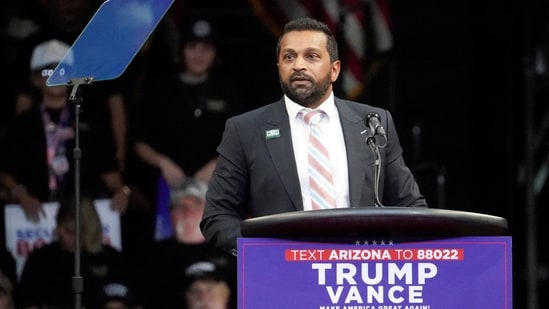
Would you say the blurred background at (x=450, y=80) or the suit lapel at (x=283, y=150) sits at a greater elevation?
the blurred background at (x=450, y=80)

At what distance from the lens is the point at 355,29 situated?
10.4 m

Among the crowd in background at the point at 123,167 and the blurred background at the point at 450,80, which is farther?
the blurred background at the point at 450,80

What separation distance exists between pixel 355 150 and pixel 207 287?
368 centimetres

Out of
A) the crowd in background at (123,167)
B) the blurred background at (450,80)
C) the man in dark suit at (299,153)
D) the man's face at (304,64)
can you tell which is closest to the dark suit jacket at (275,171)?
the man in dark suit at (299,153)

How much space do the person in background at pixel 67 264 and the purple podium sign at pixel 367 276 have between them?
4484 mm

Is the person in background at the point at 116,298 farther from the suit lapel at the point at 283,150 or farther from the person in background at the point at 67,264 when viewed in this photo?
the suit lapel at the point at 283,150

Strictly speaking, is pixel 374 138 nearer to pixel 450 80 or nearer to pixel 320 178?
pixel 320 178

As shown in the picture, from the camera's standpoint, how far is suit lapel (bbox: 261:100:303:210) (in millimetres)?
5461

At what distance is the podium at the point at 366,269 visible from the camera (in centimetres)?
459

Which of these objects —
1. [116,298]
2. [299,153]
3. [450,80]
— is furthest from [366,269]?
[450,80]

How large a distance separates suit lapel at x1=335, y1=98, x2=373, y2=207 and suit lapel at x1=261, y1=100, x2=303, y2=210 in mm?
203

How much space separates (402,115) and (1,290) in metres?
3.20

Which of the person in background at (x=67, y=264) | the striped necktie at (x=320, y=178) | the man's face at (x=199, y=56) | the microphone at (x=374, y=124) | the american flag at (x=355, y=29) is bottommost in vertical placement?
the person in background at (x=67, y=264)

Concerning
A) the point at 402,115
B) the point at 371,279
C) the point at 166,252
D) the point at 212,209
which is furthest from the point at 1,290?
the point at 371,279
